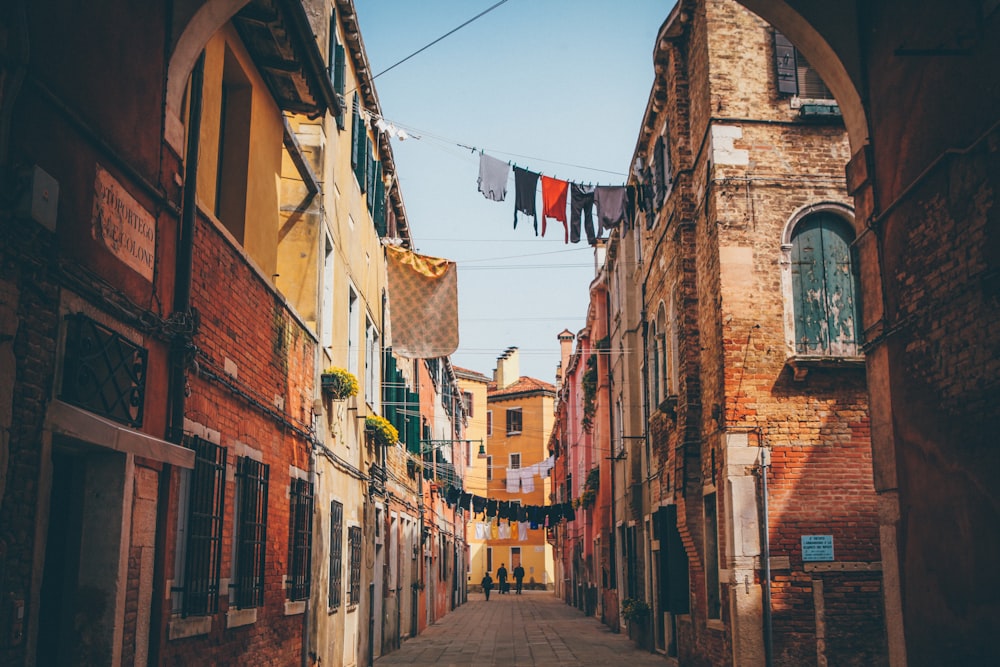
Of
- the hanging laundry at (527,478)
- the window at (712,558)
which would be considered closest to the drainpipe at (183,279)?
the window at (712,558)

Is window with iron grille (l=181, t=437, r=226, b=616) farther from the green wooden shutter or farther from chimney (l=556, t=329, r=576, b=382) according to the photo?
chimney (l=556, t=329, r=576, b=382)

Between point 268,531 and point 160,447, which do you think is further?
point 268,531

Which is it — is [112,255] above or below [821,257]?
below

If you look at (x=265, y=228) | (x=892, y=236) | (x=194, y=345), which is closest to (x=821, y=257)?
(x=892, y=236)

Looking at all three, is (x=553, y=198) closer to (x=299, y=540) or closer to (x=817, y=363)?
(x=817, y=363)

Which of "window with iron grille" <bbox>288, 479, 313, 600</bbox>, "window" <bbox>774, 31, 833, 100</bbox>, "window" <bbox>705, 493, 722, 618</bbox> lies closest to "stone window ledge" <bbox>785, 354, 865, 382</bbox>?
"window" <bbox>705, 493, 722, 618</bbox>

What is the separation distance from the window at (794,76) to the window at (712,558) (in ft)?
18.8

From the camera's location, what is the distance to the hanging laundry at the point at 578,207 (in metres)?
16.1

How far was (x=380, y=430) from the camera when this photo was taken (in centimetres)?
1747

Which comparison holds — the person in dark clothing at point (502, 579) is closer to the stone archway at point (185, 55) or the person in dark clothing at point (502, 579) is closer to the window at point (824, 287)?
the window at point (824, 287)

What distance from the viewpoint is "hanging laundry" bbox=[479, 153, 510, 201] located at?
51.1 feet

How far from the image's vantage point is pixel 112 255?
6.00 m

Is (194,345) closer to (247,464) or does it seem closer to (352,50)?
(247,464)

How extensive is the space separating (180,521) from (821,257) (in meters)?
9.35
